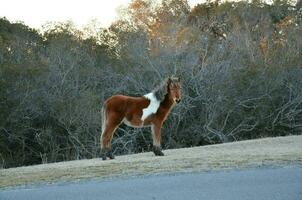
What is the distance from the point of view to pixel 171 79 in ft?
52.6

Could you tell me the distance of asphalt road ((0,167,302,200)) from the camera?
8.09 metres

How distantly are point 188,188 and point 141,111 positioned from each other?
7288 millimetres

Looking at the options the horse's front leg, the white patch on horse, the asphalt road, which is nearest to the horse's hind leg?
the white patch on horse

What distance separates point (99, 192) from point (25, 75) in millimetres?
21552

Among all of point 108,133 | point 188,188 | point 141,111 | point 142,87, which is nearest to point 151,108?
point 141,111

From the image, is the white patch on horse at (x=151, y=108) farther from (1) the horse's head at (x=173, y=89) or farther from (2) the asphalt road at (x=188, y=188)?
(2) the asphalt road at (x=188, y=188)

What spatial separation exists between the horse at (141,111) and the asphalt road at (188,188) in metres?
5.36

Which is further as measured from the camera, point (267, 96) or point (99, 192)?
point (267, 96)

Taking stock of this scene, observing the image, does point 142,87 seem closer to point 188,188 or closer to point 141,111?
point 141,111

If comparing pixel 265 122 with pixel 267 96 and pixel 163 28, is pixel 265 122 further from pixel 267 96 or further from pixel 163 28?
pixel 163 28

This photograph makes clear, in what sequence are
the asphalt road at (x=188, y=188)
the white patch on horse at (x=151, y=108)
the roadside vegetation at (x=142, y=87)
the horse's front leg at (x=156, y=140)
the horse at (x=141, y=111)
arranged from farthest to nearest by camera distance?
the roadside vegetation at (x=142, y=87)
the white patch on horse at (x=151, y=108)
the horse at (x=141, y=111)
the horse's front leg at (x=156, y=140)
the asphalt road at (x=188, y=188)

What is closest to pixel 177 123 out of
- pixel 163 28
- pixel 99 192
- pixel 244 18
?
pixel 163 28

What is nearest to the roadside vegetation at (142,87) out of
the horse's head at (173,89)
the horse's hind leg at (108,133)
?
the horse's hind leg at (108,133)

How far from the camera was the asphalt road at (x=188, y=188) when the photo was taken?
26.5 ft
